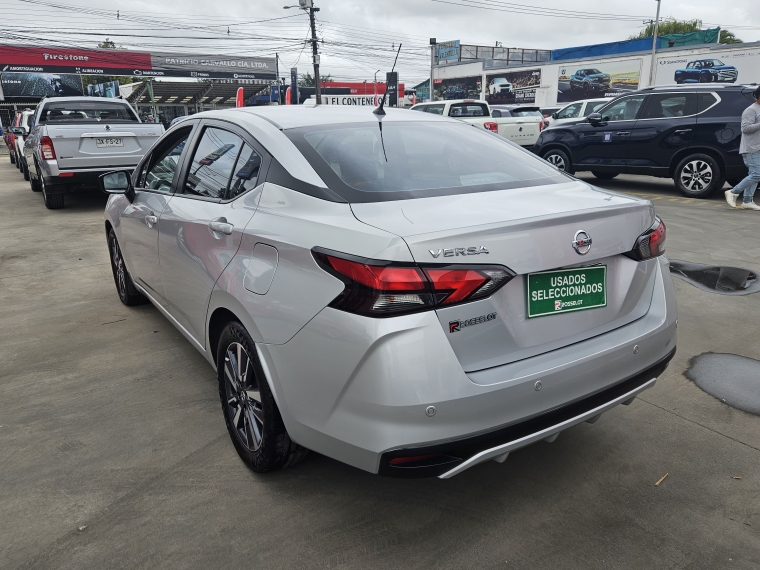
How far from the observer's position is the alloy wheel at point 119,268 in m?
4.97

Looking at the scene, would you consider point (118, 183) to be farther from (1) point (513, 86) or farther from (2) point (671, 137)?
(1) point (513, 86)

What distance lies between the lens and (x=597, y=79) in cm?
3888

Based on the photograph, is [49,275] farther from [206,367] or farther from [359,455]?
[359,455]

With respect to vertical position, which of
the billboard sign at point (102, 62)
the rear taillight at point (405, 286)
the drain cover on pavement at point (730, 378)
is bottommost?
the drain cover on pavement at point (730, 378)

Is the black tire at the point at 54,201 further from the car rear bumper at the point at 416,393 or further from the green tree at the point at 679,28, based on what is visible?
the green tree at the point at 679,28

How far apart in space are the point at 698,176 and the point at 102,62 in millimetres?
39948

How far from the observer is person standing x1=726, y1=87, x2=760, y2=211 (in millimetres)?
8367

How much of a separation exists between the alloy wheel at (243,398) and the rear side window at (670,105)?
956 centimetres

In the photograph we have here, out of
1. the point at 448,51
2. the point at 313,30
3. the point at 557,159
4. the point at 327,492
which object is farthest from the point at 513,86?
the point at 327,492

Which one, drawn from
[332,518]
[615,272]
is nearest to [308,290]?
[332,518]

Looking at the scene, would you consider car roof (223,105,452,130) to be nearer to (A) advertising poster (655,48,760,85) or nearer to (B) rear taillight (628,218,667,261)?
(B) rear taillight (628,218,667,261)

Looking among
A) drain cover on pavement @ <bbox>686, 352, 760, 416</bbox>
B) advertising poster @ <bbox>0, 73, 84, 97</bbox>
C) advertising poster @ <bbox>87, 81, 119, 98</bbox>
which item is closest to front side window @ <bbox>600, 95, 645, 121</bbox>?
drain cover on pavement @ <bbox>686, 352, 760, 416</bbox>

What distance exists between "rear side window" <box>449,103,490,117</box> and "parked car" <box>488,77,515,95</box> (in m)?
31.3

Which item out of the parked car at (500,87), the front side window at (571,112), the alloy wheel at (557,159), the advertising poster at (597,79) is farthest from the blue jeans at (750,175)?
the parked car at (500,87)
